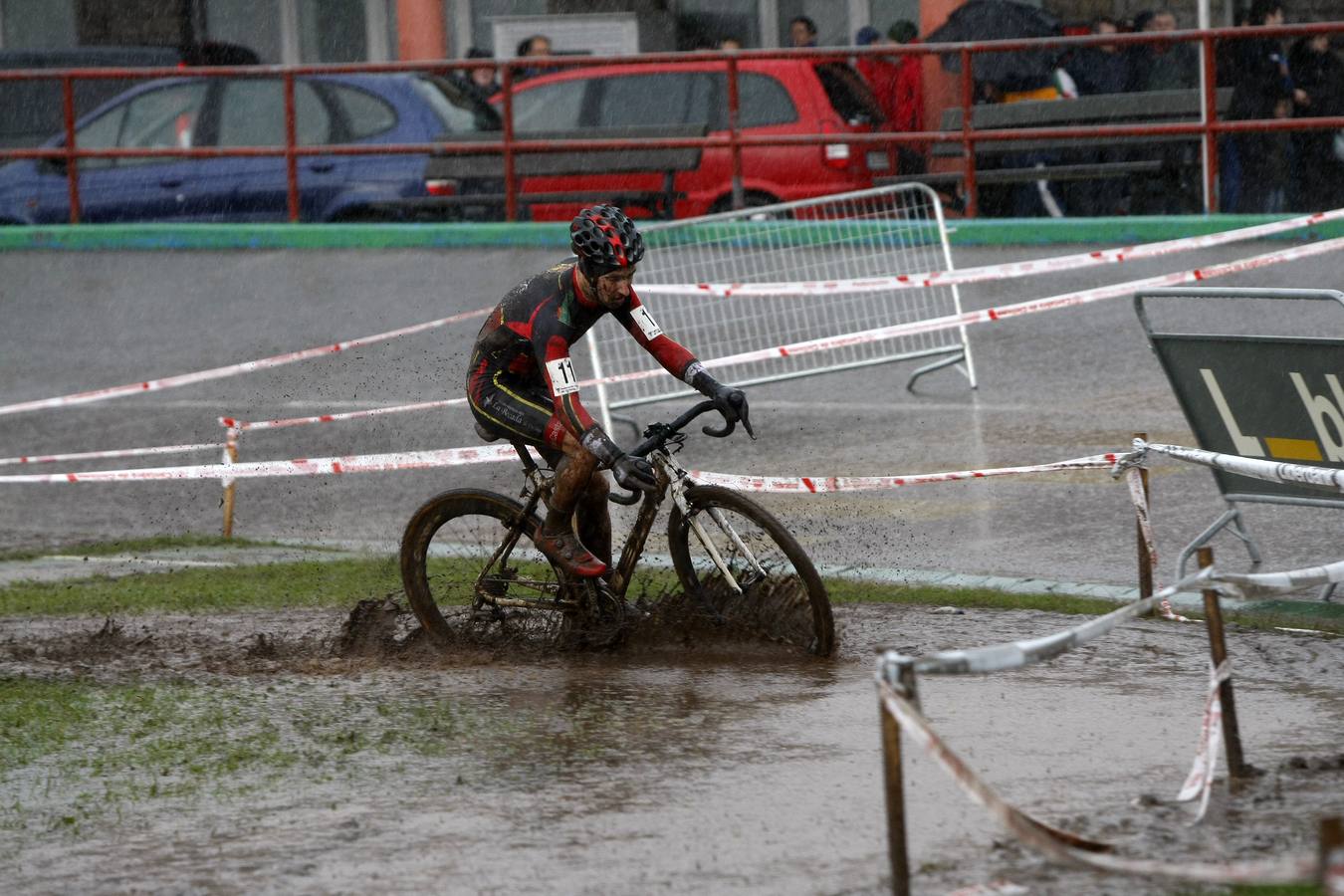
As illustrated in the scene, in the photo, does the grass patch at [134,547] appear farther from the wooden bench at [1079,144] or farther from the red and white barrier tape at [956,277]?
the wooden bench at [1079,144]

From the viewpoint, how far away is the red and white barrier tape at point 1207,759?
5.29 meters

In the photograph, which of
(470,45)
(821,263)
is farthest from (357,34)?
(821,263)

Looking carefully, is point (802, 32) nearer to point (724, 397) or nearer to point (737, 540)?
point (724, 397)

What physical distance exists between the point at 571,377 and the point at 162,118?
12.4m

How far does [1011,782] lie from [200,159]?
13.7 meters

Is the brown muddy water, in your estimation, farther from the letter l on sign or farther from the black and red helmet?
the black and red helmet

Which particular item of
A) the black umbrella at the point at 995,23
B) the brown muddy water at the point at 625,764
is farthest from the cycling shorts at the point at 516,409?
the black umbrella at the point at 995,23

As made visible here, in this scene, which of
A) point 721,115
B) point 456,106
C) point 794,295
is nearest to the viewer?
point 794,295

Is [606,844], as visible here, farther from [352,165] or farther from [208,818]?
[352,165]

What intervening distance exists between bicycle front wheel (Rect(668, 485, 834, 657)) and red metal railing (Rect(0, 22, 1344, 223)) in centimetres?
813

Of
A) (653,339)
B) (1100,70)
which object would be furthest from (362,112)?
(653,339)

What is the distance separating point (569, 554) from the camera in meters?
7.51

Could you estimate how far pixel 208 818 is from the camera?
5.80 metres

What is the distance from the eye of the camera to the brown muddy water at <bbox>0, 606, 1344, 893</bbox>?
5234 mm
